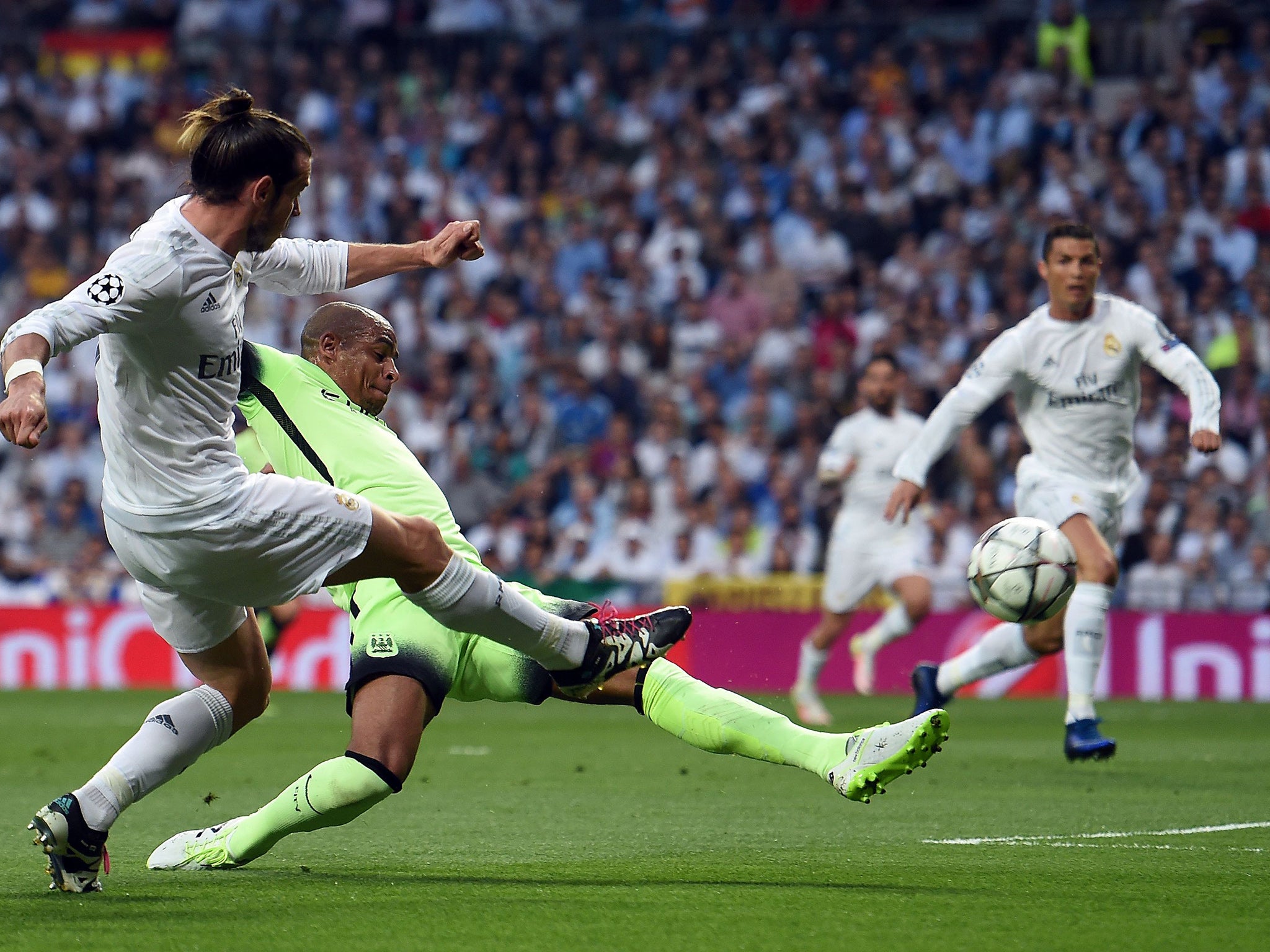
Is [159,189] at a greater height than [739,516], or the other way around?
[159,189]

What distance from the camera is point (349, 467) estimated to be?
5598mm

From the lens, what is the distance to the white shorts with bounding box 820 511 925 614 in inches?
495

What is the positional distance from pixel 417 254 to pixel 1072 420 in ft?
14.5

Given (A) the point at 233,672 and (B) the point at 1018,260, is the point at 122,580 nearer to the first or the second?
(B) the point at 1018,260

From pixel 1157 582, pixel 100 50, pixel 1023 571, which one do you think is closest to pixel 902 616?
pixel 1157 582

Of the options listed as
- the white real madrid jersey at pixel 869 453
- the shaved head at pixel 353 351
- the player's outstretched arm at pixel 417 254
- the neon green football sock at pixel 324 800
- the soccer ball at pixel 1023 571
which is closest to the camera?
the neon green football sock at pixel 324 800

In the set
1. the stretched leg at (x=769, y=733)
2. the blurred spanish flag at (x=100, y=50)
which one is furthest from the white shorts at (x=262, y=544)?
the blurred spanish flag at (x=100, y=50)

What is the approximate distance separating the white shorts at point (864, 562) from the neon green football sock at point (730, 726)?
714cm

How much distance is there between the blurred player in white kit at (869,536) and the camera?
12.5m

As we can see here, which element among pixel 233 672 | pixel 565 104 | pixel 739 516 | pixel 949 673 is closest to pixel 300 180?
pixel 233 672

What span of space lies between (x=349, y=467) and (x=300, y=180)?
1.04m

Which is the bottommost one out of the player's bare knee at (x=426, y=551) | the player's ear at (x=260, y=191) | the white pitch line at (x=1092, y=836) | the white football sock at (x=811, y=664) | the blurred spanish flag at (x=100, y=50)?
the white football sock at (x=811, y=664)

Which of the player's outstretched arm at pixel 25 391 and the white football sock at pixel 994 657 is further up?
the player's outstretched arm at pixel 25 391

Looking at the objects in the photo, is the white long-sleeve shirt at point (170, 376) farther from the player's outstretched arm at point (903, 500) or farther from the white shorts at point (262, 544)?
the player's outstretched arm at point (903, 500)
